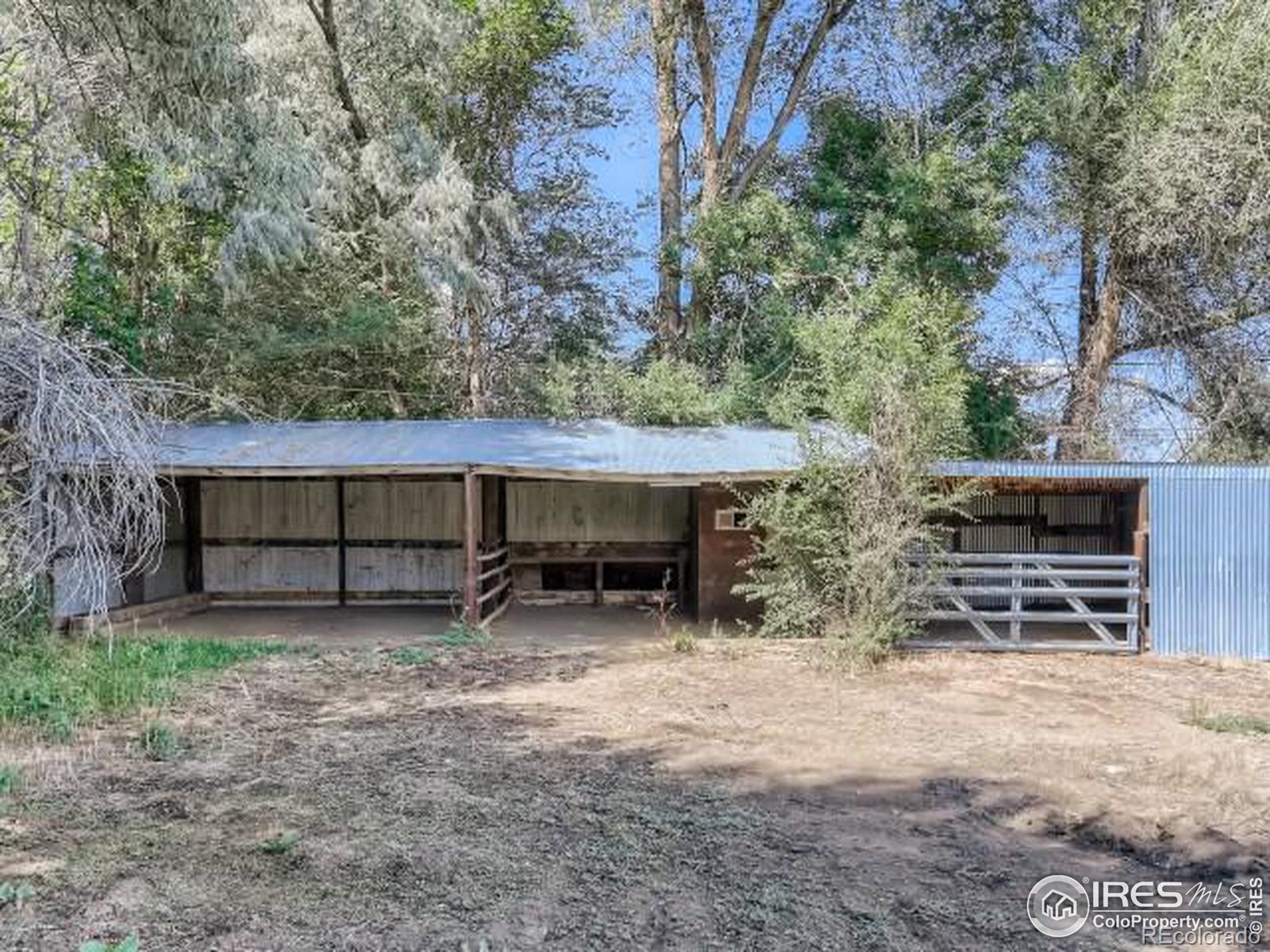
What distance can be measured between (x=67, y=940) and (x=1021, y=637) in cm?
939

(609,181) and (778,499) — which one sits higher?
(609,181)

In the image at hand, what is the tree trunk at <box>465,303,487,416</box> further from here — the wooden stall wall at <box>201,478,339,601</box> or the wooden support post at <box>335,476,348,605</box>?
the wooden stall wall at <box>201,478,339,601</box>

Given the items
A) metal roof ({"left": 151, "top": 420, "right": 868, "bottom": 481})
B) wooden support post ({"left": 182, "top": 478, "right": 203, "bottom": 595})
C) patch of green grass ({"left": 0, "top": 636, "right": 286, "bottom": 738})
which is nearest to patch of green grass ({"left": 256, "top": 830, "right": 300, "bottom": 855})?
patch of green grass ({"left": 0, "top": 636, "right": 286, "bottom": 738})

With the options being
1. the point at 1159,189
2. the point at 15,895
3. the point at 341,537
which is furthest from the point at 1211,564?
the point at 341,537

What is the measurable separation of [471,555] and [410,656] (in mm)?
1545

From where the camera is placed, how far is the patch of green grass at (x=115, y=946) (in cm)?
303

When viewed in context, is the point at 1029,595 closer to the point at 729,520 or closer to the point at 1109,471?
the point at 1109,471

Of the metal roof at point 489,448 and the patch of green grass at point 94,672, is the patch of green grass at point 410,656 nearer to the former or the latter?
the patch of green grass at point 94,672

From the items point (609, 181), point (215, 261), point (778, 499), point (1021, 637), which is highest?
point (609, 181)

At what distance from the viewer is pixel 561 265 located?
17844mm

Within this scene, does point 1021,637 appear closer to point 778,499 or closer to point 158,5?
point 778,499

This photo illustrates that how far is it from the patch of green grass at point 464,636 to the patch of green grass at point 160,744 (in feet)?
12.3

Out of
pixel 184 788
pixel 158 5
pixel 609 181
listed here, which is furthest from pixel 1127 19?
pixel 184 788

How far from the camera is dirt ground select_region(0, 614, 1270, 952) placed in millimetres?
3520
